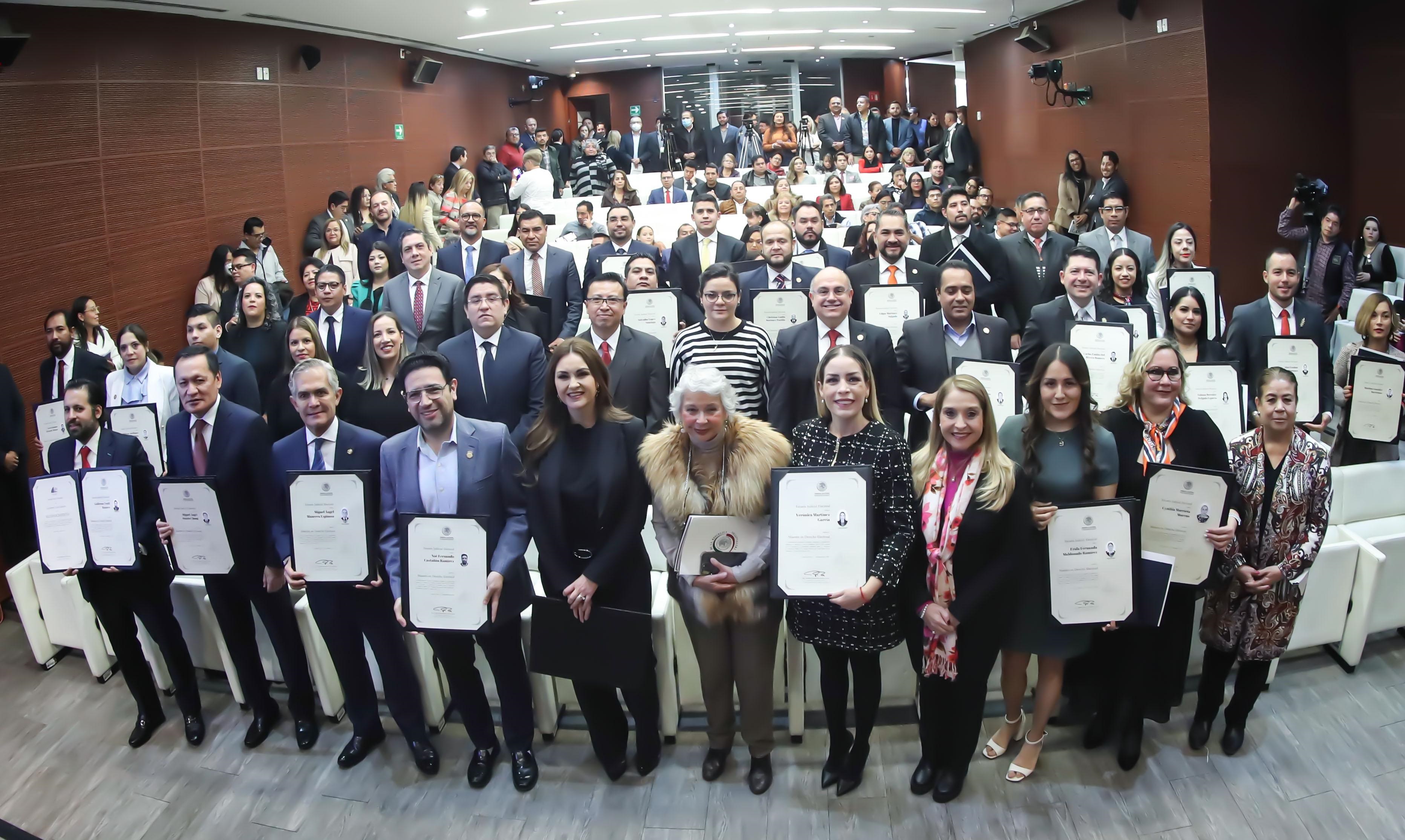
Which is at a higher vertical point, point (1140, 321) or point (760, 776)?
point (1140, 321)

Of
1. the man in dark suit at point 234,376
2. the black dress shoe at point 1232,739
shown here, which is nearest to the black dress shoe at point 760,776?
the black dress shoe at point 1232,739

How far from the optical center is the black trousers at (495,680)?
10.3ft

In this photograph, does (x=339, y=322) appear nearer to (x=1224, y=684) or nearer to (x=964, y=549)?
(x=964, y=549)

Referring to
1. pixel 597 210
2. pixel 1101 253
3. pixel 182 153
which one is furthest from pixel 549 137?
pixel 1101 253

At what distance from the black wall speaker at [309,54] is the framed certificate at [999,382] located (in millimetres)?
9173

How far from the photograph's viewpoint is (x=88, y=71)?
721 centimetres

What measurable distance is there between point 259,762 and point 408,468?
146cm

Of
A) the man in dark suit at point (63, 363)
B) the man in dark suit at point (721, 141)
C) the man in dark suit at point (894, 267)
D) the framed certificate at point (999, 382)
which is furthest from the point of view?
the man in dark suit at point (721, 141)

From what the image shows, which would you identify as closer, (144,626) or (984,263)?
(144,626)

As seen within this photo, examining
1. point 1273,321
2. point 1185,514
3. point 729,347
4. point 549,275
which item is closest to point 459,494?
point 729,347

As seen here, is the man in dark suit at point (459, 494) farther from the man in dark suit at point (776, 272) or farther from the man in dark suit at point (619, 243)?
the man in dark suit at point (619, 243)

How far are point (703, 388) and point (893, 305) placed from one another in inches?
83.7

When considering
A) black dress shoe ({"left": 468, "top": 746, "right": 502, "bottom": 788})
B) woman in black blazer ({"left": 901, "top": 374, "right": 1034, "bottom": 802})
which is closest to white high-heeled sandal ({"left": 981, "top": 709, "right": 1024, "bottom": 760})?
woman in black blazer ({"left": 901, "top": 374, "right": 1034, "bottom": 802})

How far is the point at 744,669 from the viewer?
118 inches
